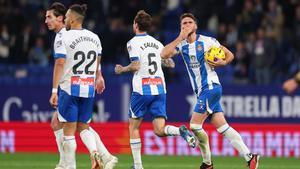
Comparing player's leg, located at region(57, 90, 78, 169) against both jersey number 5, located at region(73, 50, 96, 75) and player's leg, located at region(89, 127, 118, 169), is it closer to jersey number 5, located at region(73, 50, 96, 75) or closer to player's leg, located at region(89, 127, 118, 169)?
jersey number 5, located at region(73, 50, 96, 75)

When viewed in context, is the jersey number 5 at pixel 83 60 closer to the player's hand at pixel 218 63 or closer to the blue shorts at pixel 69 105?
the blue shorts at pixel 69 105

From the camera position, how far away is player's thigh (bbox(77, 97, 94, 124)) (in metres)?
13.8

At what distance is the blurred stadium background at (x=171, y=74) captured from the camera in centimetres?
2050

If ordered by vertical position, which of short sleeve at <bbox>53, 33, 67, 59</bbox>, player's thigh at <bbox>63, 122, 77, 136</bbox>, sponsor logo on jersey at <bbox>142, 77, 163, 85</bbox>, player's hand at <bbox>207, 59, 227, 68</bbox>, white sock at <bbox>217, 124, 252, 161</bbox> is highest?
short sleeve at <bbox>53, 33, 67, 59</bbox>

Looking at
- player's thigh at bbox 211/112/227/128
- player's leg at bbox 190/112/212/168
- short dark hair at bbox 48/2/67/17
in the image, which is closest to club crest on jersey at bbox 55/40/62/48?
short dark hair at bbox 48/2/67/17

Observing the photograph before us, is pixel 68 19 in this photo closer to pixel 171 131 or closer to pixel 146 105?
pixel 146 105

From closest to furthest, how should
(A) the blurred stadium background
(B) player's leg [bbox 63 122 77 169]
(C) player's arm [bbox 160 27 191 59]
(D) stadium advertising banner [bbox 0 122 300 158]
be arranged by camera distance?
1. (B) player's leg [bbox 63 122 77 169]
2. (C) player's arm [bbox 160 27 191 59]
3. (D) stadium advertising banner [bbox 0 122 300 158]
4. (A) the blurred stadium background

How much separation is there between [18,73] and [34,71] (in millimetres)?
371

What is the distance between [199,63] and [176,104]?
8.13 m

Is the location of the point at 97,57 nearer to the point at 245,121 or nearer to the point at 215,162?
the point at 215,162

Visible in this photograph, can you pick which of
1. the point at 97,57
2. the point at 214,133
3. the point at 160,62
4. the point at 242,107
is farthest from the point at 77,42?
the point at 242,107

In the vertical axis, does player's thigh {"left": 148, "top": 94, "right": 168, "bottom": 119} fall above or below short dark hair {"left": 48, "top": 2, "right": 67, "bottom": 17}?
below

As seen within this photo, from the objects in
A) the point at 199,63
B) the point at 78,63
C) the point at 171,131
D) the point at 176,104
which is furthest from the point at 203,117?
the point at 176,104

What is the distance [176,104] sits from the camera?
22875 mm
